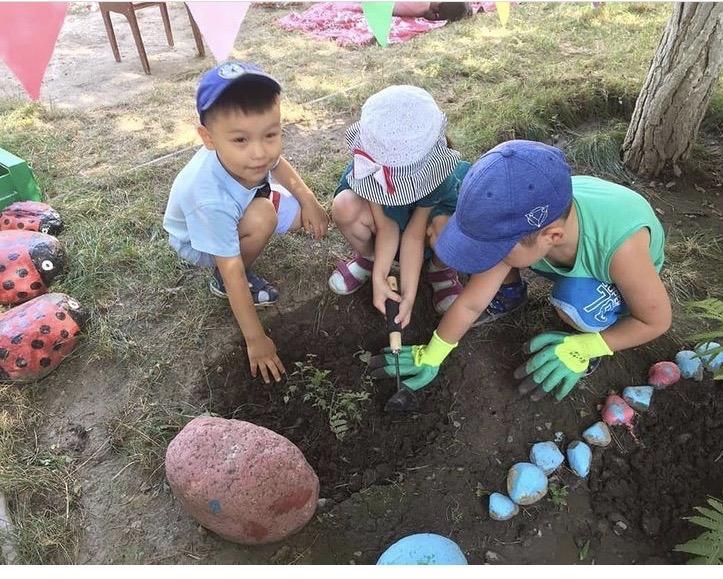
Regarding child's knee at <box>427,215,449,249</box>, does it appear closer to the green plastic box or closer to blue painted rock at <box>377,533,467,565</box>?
blue painted rock at <box>377,533,467,565</box>

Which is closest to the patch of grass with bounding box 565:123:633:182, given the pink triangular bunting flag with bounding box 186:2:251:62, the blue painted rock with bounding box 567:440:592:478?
the blue painted rock with bounding box 567:440:592:478

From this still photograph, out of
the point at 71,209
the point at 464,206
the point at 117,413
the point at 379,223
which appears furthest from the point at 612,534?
the point at 71,209

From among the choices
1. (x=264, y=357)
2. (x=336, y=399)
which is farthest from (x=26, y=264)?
(x=336, y=399)

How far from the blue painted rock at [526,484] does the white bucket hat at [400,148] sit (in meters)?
0.95

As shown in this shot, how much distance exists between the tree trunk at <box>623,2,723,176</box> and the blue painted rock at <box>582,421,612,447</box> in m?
1.72

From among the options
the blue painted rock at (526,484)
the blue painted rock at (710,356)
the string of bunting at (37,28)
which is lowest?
the blue painted rock at (526,484)

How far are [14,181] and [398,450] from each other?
7.36ft

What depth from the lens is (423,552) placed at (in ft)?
5.05

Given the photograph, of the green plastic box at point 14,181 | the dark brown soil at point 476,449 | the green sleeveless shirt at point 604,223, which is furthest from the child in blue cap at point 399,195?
the green plastic box at point 14,181

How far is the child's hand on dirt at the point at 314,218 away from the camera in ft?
7.96

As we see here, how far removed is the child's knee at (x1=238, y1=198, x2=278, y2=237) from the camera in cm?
212

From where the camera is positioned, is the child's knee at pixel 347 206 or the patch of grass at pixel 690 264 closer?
the child's knee at pixel 347 206

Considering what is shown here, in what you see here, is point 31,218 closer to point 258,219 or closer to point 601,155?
point 258,219

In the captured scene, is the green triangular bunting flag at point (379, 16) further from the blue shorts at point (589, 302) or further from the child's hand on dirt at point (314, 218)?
the blue shorts at point (589, 302)
